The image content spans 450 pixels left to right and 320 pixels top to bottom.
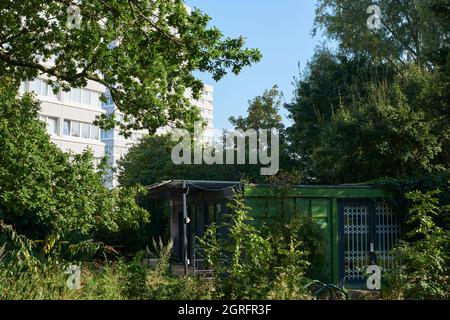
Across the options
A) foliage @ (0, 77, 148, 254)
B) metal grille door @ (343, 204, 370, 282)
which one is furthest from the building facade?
foliage @ (0, 77, 148, 254)

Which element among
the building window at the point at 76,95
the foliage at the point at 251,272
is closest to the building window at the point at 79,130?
the building window at the point at 76,95

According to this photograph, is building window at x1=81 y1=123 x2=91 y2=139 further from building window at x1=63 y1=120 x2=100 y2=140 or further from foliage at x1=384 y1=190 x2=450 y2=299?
foliage at x1=384 y1=190 x2=450 y2=299

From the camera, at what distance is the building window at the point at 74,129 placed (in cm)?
4825

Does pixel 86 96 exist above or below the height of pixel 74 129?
above

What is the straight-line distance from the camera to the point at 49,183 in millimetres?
12047

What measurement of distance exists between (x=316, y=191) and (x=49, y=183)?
7.58 meters

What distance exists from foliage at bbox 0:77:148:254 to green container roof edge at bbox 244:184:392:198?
3661 mm

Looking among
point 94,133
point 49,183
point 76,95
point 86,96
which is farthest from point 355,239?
point 86,96

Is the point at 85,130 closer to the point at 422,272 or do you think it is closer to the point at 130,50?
the point at 130,50

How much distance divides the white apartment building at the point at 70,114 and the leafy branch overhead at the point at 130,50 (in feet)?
99.2

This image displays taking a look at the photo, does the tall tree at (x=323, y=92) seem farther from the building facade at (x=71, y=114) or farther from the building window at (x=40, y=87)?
the building window at (x=40, y=87)

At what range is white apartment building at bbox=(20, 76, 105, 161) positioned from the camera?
4569cm
